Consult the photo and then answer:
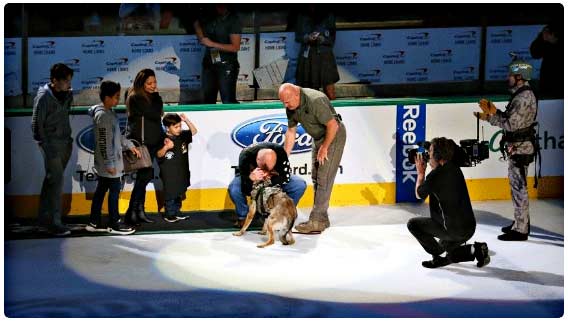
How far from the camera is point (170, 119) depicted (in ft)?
52.7

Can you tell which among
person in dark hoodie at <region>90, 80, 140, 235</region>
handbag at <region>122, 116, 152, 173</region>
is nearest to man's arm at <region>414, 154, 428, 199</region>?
handbag at <region>122, 116, 152, 173</region>

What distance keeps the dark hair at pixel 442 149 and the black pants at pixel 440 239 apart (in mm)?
600

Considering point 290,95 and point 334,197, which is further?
point 334,197

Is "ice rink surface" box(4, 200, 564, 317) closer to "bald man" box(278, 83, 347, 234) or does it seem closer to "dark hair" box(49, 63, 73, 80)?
"bald man" box(278, 83, 347, 234)

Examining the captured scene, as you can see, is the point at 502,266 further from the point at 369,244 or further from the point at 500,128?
the point at 500,128

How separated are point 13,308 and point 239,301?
79.8 inches

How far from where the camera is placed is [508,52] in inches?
696

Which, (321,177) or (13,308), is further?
(321,177)

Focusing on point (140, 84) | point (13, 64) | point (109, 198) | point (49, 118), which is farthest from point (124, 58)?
point (109, 198)

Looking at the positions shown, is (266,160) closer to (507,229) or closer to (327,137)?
(327,137)

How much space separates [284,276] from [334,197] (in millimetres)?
2612

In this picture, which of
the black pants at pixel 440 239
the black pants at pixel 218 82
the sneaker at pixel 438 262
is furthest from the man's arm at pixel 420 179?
the black pants at pixel 218 82

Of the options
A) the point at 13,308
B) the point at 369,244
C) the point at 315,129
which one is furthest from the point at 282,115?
the point at 13,308

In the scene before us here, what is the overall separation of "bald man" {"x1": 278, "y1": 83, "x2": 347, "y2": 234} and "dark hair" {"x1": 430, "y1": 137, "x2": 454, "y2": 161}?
4.98 ft
